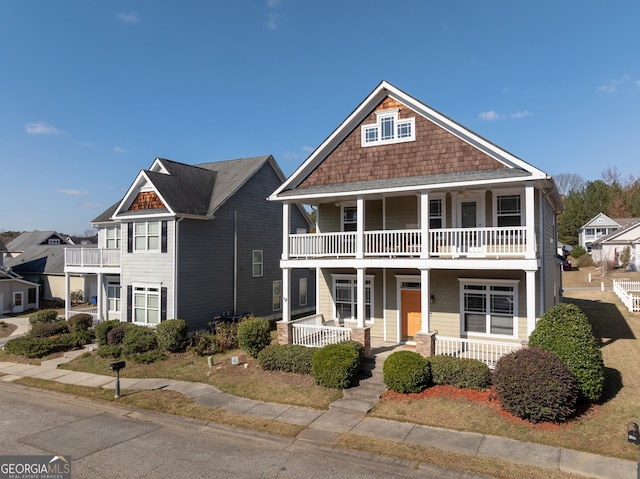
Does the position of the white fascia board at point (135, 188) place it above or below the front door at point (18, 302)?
above

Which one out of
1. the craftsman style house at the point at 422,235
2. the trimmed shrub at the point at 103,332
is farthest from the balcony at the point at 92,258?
the craftsman style house at the point at 422,235

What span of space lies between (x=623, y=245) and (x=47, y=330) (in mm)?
59118

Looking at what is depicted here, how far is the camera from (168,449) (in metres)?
9.64

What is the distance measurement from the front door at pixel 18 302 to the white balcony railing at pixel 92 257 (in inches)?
550

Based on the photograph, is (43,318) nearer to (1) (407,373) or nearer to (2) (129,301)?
(2) (129,301)

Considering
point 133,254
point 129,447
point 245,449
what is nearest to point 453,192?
point 245,449

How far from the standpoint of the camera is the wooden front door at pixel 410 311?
672 inches

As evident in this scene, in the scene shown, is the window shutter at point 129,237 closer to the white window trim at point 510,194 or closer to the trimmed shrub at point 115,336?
the trimmed shrub at point 115,336

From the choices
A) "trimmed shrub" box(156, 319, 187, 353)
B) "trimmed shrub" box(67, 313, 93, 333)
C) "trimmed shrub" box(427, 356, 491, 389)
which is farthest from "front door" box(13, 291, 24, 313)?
"trimmed shrub" box(427, 356, 491, 389)

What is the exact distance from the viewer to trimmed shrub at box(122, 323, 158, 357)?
60.6 feet

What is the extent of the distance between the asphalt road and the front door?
91.3ft

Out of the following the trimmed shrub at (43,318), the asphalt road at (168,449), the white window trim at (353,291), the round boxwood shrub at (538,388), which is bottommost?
the asphalt road at (168,449)

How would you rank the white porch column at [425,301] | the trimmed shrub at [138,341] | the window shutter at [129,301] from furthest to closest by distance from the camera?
the window shutter at [129,301]
the trimmed shrub at [138,341]
the white porch column at [425,301]

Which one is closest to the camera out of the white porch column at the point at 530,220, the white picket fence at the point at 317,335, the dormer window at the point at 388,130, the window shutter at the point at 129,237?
the white porch column at the point at 530,220
